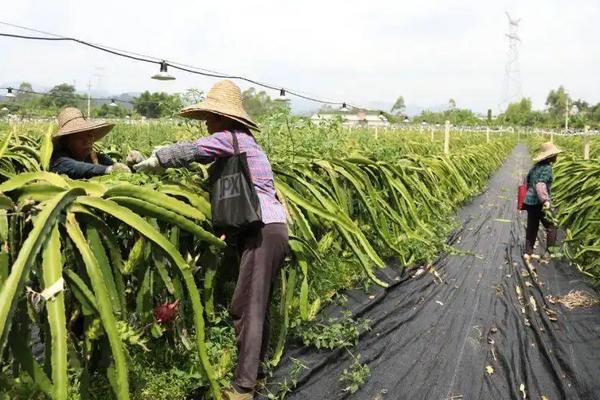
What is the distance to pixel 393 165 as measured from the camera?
536 centimetres

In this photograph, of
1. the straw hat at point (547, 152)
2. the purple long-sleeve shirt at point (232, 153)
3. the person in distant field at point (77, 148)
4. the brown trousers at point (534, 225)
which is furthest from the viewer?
the brown trousers at point (534, 225)

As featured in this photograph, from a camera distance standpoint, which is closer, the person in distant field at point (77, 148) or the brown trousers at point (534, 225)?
the person in distant field at point (77, 148)

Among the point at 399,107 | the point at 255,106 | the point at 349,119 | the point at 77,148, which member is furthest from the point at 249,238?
the point at 399,107

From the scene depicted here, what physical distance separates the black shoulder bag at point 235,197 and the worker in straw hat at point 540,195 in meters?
3.97

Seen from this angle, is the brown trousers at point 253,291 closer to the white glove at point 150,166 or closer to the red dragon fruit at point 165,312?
the red dragon fruit at point 165,312

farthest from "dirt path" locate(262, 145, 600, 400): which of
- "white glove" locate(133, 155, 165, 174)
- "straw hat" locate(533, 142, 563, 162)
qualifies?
"white glove" locate(133, 155, 165, 174)

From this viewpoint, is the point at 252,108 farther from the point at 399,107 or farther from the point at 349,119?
the point at 399,107

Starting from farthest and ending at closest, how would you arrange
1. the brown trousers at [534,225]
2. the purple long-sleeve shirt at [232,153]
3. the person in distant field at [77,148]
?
the brown trousers at [534,225] → the person in distant field at [77,148] → the purple long-sleeve shirt at [232,153]

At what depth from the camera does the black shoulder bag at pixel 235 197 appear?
2.40 metres

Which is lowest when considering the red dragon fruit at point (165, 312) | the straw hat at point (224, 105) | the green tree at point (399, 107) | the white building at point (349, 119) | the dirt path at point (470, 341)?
the dirt path at point (470, 341)

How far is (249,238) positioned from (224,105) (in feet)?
2.11

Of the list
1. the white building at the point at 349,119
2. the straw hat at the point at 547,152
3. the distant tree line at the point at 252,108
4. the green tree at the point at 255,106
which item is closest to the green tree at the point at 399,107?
the distant tree line at the point at 252,108

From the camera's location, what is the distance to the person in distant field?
9.00ft

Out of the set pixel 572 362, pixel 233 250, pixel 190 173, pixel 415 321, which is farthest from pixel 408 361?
pixel 190 173
